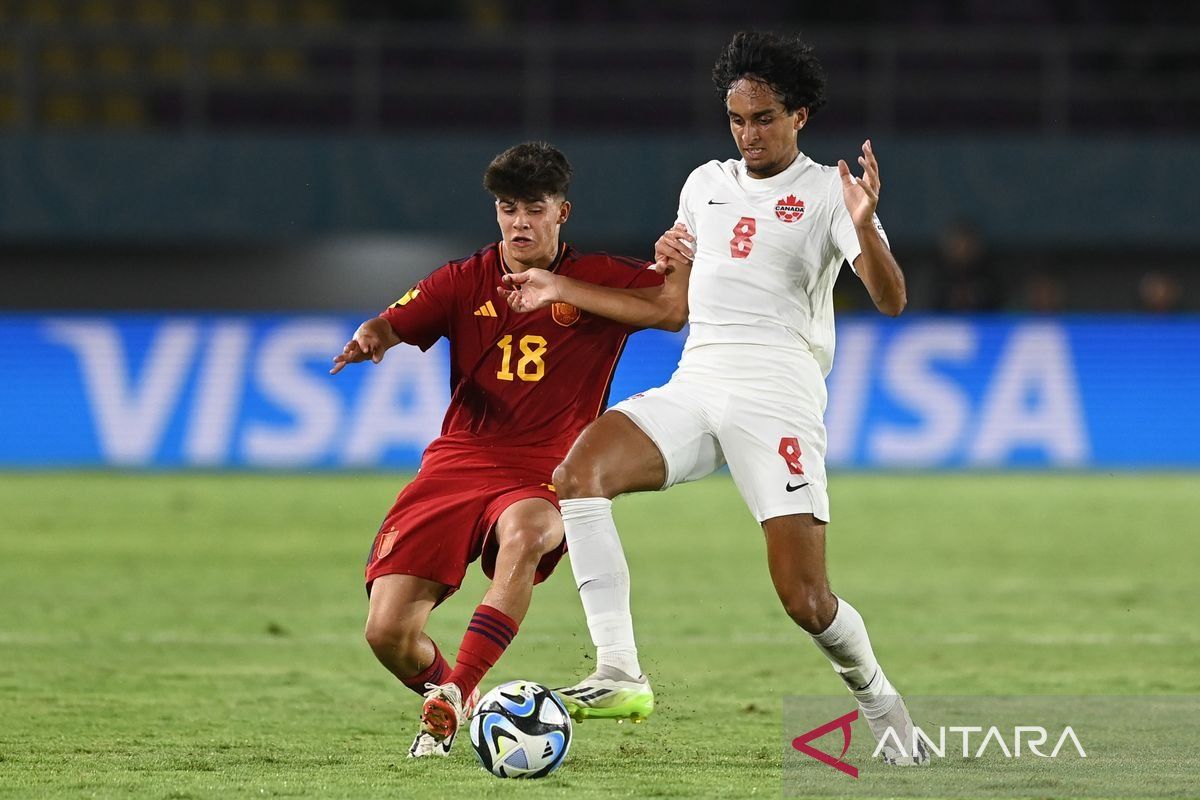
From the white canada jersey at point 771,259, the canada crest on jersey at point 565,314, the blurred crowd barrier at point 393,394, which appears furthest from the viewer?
the blurred crowd barrier at point 393,394

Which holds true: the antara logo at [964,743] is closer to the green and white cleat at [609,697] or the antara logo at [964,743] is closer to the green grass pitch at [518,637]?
the green grass pitch at [518,637]

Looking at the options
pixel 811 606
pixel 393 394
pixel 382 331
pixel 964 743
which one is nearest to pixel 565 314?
pixel 382 331

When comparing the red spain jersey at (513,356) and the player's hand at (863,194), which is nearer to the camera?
the player's hand at (863,194)

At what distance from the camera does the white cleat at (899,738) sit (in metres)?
5.37

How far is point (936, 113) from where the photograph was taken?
20516 mm

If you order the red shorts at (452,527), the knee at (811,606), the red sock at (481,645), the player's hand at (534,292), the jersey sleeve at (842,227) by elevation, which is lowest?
the red sock at (481,645)

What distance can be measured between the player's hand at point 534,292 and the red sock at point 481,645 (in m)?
0.93

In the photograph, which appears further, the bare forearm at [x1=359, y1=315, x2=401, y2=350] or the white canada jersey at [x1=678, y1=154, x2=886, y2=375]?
the bare forearm at [x1=359, y1=315, x2=401, y2=350]

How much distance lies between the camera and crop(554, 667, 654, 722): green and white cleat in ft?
16.9

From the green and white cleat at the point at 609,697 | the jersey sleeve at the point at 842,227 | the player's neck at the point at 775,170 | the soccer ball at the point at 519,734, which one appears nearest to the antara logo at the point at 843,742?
the green and white cleat at the point at 609,697

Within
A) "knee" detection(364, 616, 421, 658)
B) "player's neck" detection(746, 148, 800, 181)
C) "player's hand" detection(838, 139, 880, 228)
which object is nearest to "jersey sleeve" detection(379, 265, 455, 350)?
"knee" detection(364, 616, 421, 658)

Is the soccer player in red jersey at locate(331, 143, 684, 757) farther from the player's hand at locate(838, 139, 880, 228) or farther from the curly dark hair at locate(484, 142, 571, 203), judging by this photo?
the player's hand at locate(838, 139, 880, 228)

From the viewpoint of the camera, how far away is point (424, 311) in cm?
586

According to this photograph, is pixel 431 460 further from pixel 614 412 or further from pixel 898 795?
pixel 898 795
